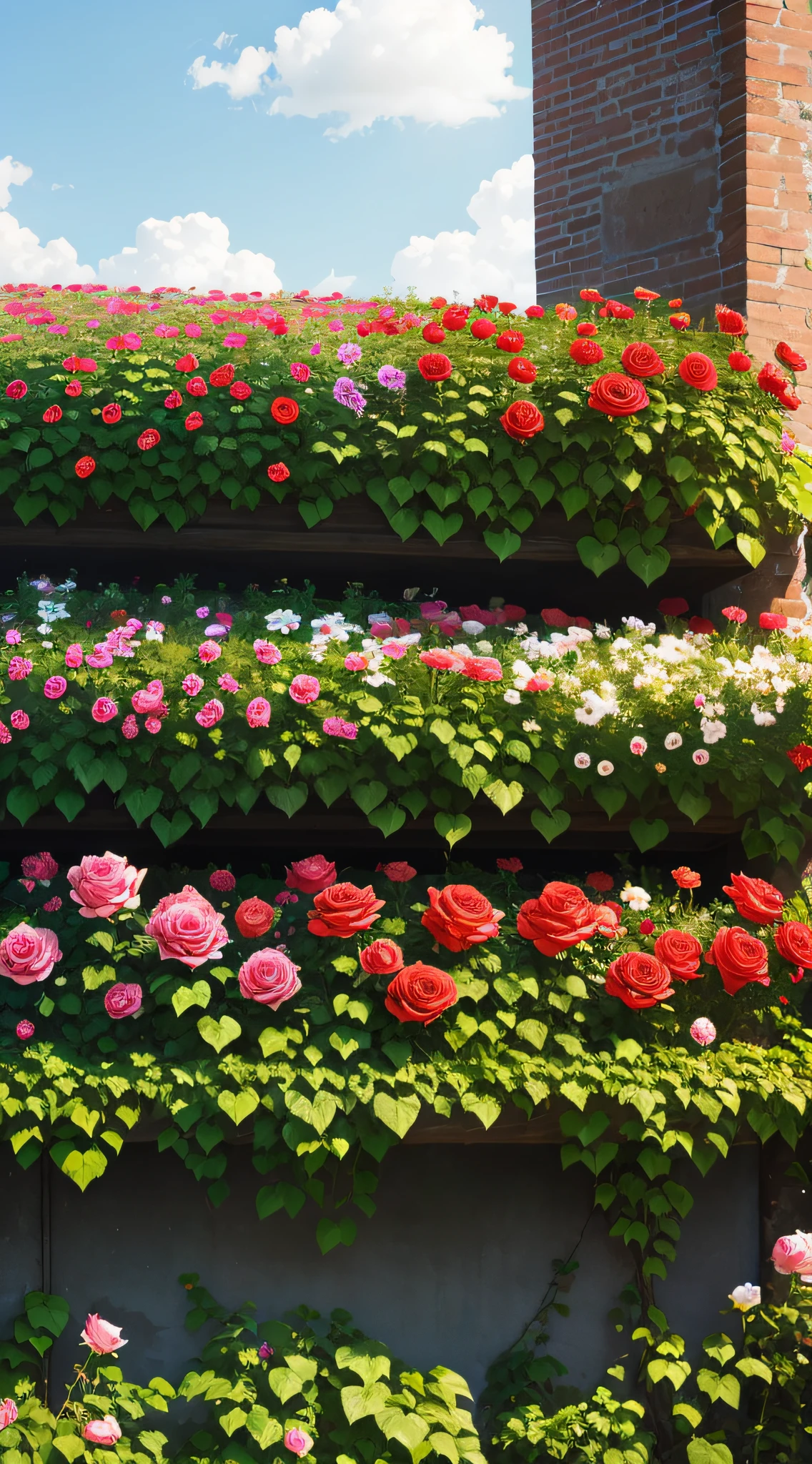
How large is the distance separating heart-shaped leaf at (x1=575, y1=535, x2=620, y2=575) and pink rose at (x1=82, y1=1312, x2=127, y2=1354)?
332 centimetres

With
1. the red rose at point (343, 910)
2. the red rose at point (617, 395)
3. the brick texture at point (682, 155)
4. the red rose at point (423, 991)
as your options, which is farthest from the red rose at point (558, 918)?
the brick texture at point (682, 155)

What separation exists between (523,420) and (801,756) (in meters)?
1.71

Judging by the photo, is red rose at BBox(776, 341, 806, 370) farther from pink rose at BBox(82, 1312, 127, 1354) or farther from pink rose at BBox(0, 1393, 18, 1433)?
pink rose at BBox(0, 1393, 18, 1433)

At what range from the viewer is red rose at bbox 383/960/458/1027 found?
3.48m

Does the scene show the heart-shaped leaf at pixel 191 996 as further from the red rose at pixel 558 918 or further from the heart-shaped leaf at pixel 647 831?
the heart-shaped leaf at pixel 647 831

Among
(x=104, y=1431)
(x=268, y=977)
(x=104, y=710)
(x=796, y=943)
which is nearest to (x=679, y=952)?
(x=796, y=943)

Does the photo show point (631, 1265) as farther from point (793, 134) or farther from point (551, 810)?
point (793, 134)

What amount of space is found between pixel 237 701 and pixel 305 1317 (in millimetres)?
2250

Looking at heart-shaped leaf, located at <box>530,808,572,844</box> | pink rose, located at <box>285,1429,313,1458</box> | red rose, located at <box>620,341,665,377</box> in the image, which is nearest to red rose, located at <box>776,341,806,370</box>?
red rose, located at <box>620,341,665,377</box>

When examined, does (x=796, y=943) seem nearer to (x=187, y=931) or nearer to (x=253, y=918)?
(x=253, y=918)

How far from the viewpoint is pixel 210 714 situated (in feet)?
12.2

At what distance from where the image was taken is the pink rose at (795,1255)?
371cm

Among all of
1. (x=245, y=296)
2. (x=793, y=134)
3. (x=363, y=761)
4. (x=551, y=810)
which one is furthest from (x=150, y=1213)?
(x=793, y=134)

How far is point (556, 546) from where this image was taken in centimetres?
452
